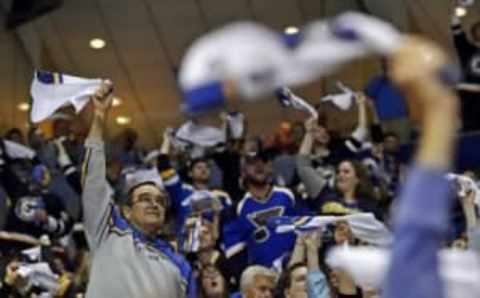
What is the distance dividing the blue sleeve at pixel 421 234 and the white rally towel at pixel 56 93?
4.62 m

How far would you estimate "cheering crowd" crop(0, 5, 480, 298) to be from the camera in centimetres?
215

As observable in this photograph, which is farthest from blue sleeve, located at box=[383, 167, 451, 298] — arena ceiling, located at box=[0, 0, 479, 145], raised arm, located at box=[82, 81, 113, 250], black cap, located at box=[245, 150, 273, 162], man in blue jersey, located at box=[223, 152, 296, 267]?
arena ceiling, located at box=[0, 0, 479, 145]

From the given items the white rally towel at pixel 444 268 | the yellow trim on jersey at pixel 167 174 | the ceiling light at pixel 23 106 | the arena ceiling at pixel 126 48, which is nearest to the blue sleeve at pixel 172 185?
the yellow trim on jersey at pixel 167 174

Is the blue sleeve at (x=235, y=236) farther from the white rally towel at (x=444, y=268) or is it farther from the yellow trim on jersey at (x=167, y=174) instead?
the white rally towel at (x=444, y=268)

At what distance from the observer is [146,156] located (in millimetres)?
13211

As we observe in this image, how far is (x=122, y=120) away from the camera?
14.9 metres

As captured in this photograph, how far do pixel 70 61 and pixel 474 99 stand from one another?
6.73 metres

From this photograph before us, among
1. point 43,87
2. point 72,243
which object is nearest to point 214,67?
point 43,87

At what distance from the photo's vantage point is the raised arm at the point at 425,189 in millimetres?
2104

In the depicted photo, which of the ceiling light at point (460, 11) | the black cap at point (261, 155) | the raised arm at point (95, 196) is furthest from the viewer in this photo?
the ceiling light at point (460, 11)

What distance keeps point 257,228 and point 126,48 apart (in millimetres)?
6762

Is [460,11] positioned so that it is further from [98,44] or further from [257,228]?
[257,228]

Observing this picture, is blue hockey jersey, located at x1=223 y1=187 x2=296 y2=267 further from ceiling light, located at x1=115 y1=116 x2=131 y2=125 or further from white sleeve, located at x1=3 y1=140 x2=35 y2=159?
ceiling light, located at x1=115 y1=116 x2=131 y2=125

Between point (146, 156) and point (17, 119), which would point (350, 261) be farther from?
point (17, 119)
